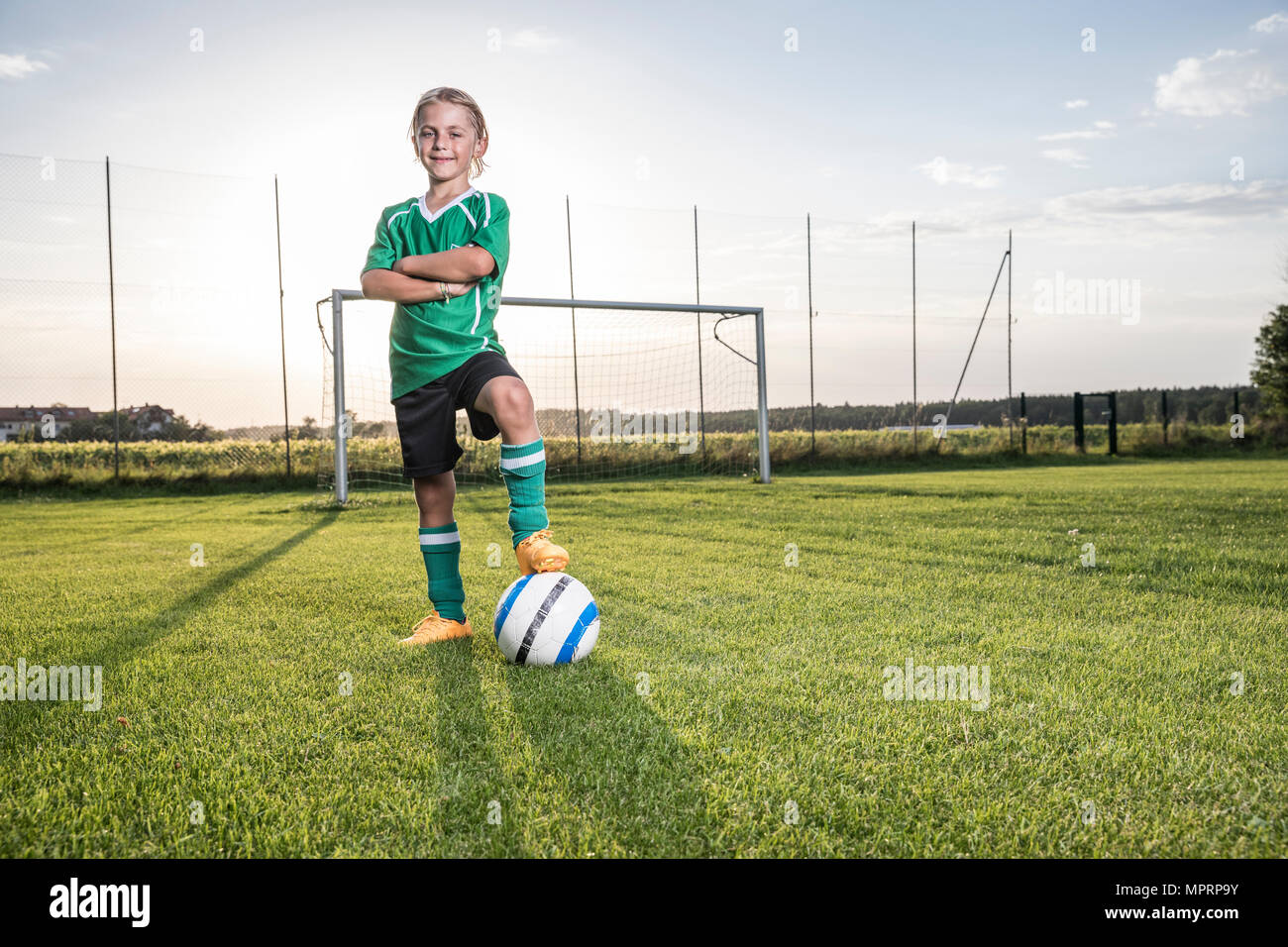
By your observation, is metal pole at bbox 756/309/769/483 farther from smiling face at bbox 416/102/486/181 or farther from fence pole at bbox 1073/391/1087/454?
fence pole at bbox 1073/391/1087/454

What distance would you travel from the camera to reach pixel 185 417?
15.2 meters

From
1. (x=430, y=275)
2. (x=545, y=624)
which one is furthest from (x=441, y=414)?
(x=545, y=624)

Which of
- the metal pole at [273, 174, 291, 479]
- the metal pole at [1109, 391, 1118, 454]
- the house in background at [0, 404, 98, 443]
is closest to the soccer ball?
the metal pole at [273, 174, 291, 479]

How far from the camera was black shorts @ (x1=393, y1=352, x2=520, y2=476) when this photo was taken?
135 inches

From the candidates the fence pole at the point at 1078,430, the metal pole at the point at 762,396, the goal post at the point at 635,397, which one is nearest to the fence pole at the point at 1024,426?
the fence pole at the point at 1078,430

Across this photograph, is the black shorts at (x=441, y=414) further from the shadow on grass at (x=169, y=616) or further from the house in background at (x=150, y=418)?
the house in background at (x=150, y=418)

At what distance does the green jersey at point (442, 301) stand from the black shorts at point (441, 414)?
5 centimetres

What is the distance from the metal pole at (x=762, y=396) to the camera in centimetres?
1349

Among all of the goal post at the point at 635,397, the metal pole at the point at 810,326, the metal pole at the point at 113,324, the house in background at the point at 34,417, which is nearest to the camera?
the goal post at the point at 635,397

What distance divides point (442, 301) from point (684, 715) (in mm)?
2002

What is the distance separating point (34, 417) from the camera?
1535 centimetres

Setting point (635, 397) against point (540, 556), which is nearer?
point (540, 556)

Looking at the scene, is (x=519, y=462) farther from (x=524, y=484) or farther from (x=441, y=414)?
(x=441, y=414)

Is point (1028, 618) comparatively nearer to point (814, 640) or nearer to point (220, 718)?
point (814, 640)
